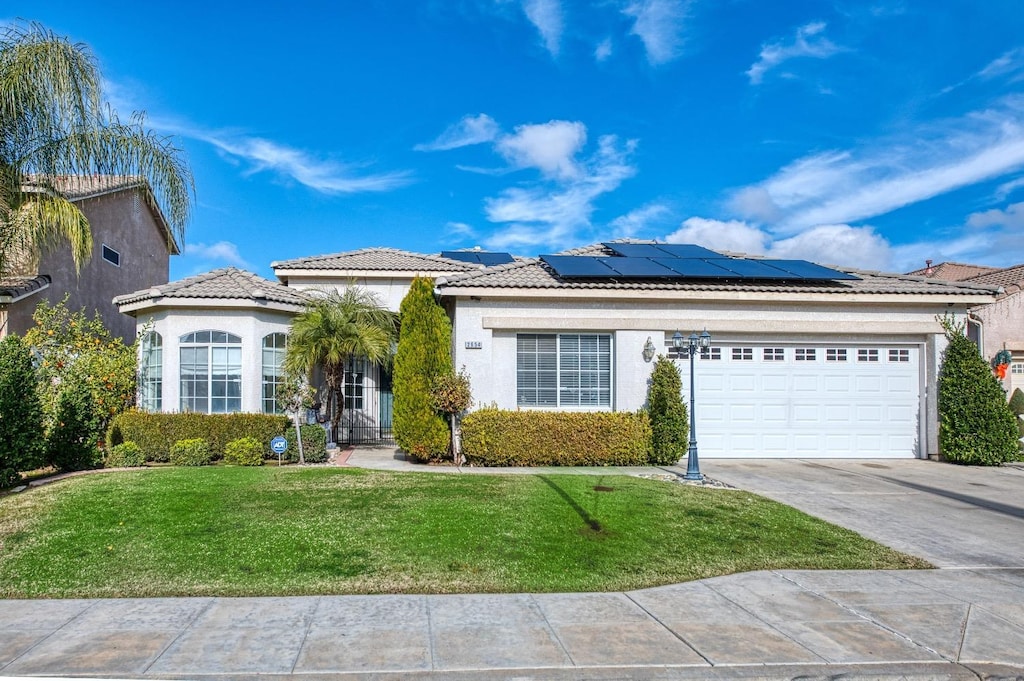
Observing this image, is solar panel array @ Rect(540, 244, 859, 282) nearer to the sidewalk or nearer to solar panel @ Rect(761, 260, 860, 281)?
solar panel @ Rect(761, 260, 860, 281)

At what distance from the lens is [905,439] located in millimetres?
14375

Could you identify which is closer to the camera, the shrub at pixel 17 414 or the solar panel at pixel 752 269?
the shrub at pixel 17 414

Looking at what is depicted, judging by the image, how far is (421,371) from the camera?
1294cm

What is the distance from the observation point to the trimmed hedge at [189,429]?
12.6 metres

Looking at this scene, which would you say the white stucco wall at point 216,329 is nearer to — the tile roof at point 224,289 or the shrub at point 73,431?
the tile roof at point 224,289

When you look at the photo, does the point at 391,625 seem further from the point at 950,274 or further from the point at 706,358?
the point at 950,274

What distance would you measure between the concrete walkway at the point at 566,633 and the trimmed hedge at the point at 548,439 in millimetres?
6547

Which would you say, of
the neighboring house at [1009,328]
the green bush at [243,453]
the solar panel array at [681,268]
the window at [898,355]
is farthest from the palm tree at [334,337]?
the neighboring house at [1009,328]

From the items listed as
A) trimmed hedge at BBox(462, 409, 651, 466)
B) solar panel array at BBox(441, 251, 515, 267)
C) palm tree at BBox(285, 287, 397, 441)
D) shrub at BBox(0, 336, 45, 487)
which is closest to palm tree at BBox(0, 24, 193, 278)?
shrub at BBox(0, 336, 45, 487)

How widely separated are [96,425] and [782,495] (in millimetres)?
12165

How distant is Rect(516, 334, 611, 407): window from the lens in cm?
→ 1364

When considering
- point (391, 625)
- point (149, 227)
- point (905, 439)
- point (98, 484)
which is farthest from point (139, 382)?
point (905, 439)

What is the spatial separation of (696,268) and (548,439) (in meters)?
5.27

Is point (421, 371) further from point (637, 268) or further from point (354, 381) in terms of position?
point (637, 268)
